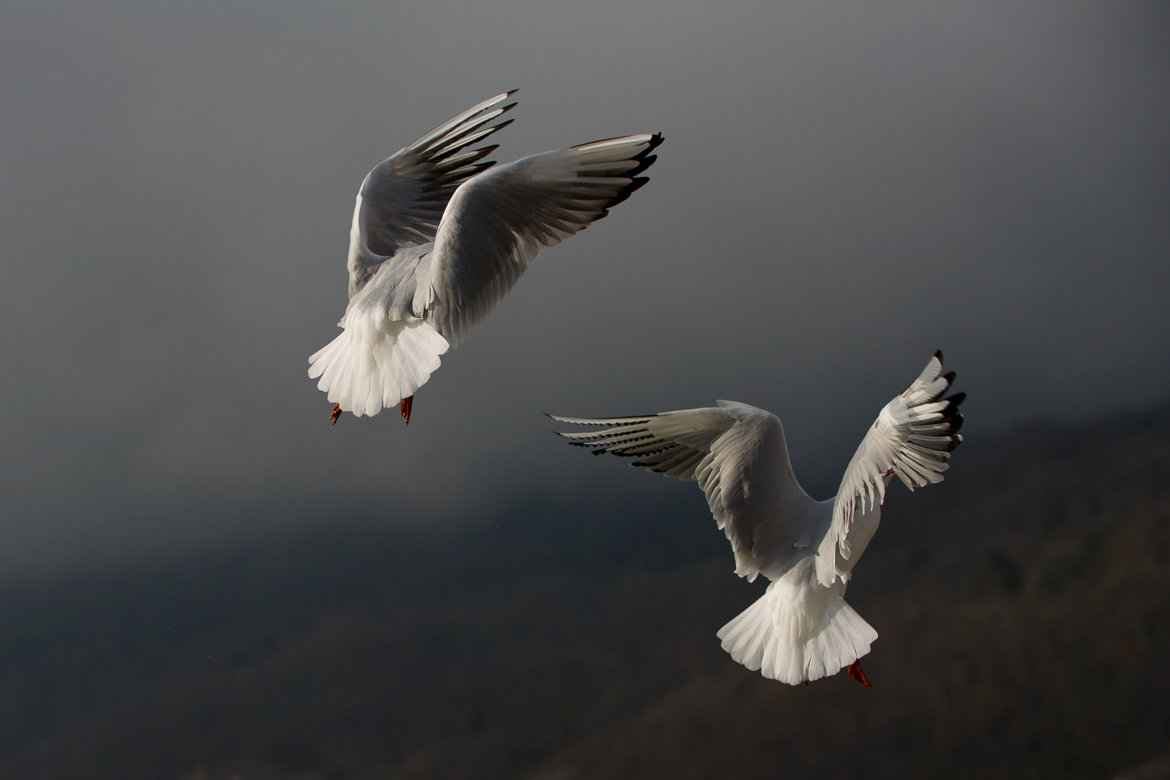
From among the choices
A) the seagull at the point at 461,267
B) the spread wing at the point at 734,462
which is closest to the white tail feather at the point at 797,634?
the spread wing at the point at 734,462

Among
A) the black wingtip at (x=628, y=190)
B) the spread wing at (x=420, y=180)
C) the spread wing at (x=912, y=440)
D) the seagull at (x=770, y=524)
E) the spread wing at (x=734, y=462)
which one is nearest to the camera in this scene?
the spread wing at (x=912, y=440)

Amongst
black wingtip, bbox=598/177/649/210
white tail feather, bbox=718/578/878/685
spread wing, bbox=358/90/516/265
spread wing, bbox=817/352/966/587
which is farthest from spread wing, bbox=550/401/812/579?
spread wing, bbox=358/90/516/265

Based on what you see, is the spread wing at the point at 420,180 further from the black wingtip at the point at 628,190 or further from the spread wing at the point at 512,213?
the black wingtip at the point at 628,190

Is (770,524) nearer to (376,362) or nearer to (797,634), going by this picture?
(797,634)

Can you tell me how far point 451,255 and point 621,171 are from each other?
661mm

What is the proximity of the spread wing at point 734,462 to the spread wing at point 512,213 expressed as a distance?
0.62 meters

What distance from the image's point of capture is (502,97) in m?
4.46

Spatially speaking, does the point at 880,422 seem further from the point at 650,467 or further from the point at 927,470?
the point at 650,467

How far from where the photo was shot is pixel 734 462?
176 inches

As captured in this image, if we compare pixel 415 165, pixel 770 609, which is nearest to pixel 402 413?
pixel 415 165

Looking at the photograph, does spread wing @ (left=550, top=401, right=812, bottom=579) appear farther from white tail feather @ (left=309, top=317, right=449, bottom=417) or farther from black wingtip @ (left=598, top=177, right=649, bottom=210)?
black wingtip @ (left=598, top=177, right=649, bottom=210)

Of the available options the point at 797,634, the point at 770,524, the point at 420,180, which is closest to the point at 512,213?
the point at 420,180

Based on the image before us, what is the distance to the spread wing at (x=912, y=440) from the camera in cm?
344

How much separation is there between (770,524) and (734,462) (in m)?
0.28
